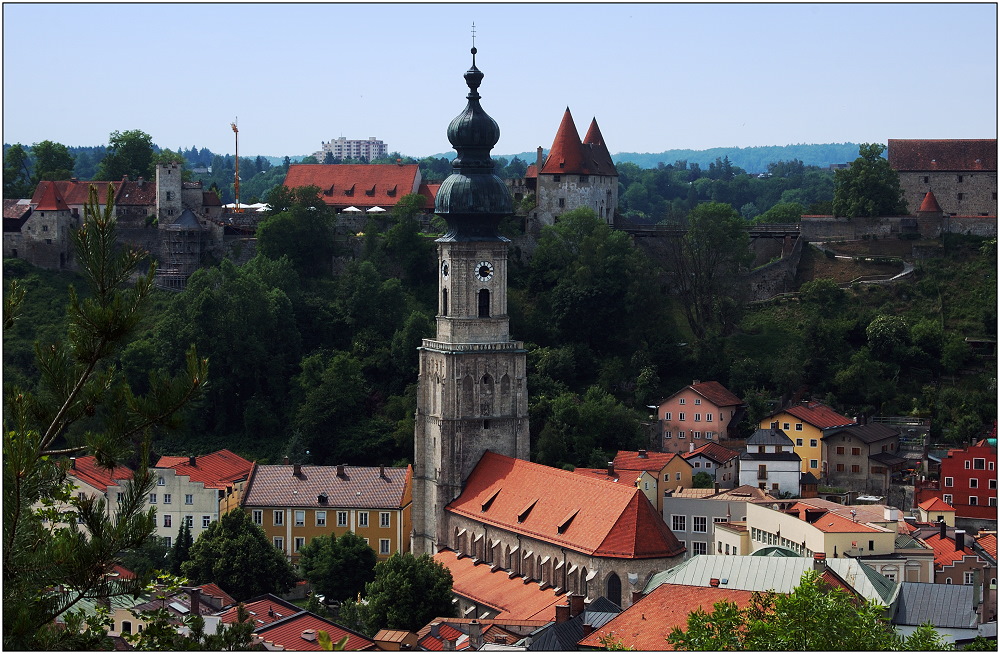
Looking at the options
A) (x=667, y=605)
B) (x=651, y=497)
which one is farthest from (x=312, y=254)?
(x=667, y=605)

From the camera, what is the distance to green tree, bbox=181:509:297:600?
4925cm

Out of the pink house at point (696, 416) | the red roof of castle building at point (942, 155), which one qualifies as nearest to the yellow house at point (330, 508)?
the pink house at point (696, 416)

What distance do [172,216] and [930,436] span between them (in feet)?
119

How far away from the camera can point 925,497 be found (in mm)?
59500

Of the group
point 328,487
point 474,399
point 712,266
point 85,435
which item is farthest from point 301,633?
point 712,266

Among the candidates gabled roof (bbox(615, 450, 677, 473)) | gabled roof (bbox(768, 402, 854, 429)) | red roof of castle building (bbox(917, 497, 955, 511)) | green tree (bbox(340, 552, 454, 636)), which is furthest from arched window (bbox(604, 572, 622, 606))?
gabled roof (bbox(768, 402, 854, 429))

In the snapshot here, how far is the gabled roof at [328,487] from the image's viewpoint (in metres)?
57.9

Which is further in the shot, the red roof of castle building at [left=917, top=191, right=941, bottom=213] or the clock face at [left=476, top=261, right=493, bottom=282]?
the red roof of castle building at [left=917, top=191, right=941, bottom=213]

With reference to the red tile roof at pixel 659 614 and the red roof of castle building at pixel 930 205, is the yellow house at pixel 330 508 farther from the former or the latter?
the red roof of castle building at pixel 930 205

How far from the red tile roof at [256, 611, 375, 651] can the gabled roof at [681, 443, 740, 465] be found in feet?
79.9

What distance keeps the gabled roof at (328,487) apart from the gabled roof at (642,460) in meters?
7.12

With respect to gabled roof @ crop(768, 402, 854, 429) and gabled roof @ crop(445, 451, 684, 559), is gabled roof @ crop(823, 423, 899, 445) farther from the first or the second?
gabled roof @ crop(445, 451, 684, 559)

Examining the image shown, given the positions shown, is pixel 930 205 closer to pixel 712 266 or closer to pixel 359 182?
pixel 712 266

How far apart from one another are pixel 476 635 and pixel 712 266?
123 feet
